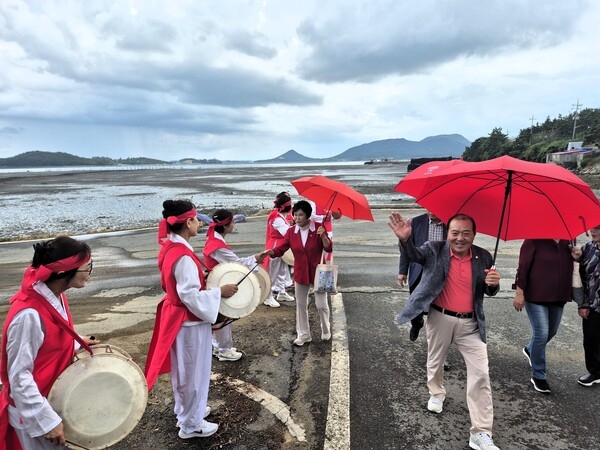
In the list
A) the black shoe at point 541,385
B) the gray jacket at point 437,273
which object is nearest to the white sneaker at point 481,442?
the gray jacket at point 437,273

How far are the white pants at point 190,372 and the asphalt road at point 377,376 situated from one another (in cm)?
25

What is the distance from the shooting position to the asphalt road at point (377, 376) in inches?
130

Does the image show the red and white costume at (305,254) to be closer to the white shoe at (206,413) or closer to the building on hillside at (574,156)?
the white shoe at (206,413)

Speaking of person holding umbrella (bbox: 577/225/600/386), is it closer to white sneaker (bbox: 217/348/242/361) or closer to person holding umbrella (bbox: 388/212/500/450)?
person holding umbrella (bbox: 388/212/500/450)

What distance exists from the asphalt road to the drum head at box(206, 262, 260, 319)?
3.37ft

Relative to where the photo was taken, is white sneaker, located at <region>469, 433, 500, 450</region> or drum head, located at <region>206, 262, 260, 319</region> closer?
white sneaker, located at <region>469, 433, 500, 450</region>

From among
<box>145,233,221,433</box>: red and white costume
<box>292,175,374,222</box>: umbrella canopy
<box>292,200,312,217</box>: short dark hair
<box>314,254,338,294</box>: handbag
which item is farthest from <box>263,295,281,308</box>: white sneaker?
<box>145,233,221,433</box>: red and white costume

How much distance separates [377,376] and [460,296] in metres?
1.52

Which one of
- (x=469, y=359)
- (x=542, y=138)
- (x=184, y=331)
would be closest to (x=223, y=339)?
(x=184, y=331)

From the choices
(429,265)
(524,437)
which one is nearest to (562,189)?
(429,265)

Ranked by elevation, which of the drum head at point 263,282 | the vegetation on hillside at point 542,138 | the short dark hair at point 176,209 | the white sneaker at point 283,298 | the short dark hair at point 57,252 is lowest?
the white sneaker at point 283,298

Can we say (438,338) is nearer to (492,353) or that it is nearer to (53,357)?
(492,353)

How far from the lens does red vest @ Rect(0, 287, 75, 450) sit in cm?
214

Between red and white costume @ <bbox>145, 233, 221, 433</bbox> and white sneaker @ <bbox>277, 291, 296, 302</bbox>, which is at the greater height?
red and white costume @ <bbox>145, 233, 221, 433</bbox>
